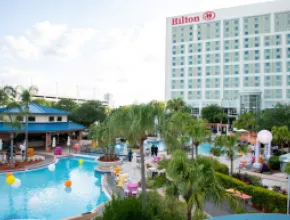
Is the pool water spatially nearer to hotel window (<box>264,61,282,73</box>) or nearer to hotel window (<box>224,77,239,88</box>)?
hotel window (<box>224,77,239,88</box>)

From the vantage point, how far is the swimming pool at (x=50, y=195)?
1259 centimetres

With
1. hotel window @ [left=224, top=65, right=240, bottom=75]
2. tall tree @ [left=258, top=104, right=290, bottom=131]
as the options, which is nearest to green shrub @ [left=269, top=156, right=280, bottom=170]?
tall tree @ [left=258, top=104, right=290, bottom=131]

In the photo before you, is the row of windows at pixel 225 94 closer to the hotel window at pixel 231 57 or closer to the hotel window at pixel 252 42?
the hotel window at pixel 231 57

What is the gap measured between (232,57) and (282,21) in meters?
14.3

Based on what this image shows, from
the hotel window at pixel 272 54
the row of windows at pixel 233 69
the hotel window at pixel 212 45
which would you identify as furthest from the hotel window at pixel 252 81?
the hotel window at pixel 212 45

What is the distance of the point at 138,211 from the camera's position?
25.0 ft

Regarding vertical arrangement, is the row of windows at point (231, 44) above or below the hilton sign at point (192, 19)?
below

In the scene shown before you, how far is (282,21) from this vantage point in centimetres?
6116

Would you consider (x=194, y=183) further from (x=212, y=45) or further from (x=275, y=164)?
(x=212, y=45)

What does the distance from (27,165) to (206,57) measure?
189ft

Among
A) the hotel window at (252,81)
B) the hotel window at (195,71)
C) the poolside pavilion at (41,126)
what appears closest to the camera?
the poolside pavilion at (41,126)

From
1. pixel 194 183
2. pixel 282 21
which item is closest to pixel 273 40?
pixel 282 21

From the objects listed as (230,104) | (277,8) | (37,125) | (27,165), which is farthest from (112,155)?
(277,8)

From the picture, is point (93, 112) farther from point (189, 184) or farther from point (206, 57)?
point (206, 57)
